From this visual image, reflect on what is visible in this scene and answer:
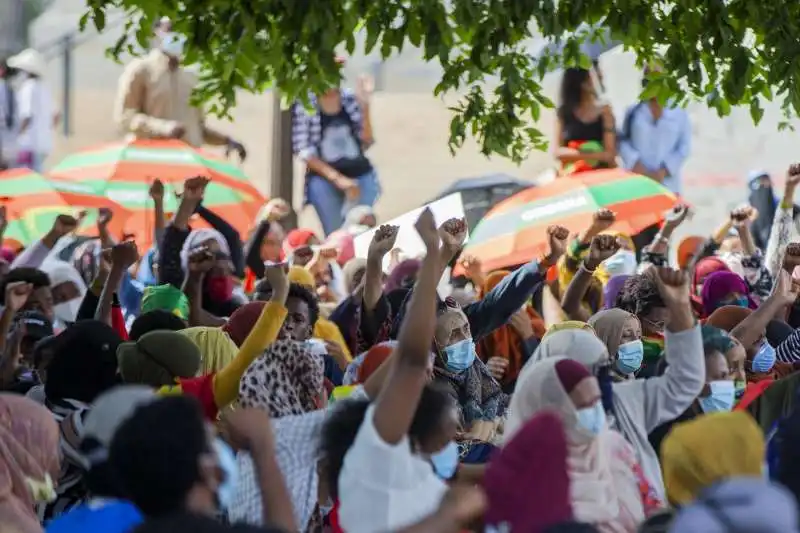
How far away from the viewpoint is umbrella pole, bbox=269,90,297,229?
1509 centimetres

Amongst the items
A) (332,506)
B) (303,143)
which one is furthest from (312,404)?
(303,143)

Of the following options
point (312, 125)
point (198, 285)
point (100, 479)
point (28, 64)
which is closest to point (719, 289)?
point (198, 285)

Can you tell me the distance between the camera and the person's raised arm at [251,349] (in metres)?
6.41

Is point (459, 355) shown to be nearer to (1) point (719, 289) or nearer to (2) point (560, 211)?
(1) point (719, 289)

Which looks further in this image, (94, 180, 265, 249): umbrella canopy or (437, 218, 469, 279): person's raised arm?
(94, 180, 265, 249): umbrella canopy

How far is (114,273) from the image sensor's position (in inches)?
318

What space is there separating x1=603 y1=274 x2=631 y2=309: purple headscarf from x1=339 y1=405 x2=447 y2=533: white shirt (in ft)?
14.1

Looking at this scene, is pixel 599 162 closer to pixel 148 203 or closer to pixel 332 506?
pixel 148 203

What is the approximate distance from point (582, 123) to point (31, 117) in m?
5.15

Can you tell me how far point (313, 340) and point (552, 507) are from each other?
3.91 metres

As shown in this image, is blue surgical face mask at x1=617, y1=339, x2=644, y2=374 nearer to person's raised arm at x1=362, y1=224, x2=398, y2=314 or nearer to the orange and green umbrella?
person's raised arm at x1=362, y1=224, x2=398, y2=314

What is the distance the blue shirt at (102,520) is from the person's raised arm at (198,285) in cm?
399

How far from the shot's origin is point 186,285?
911cm

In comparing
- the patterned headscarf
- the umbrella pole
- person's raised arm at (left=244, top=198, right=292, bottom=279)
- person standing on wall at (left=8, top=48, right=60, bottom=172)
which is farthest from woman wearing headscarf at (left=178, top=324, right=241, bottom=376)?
person standing on wall at (left=8, top=48, right=60, bottom=172)
